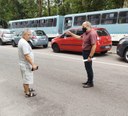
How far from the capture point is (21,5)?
44719 millimetres

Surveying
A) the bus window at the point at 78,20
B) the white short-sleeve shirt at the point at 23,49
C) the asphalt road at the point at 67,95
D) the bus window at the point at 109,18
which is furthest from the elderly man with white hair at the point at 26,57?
the bus window at the point at 78,20

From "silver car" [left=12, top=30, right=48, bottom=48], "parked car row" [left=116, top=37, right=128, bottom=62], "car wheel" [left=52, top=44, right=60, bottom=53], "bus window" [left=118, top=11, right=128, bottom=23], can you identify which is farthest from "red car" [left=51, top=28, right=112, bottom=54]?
"bus window" [left=118, top=11, right=128, bottom=23]

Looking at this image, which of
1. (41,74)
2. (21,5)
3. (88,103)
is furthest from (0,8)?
(88,103)

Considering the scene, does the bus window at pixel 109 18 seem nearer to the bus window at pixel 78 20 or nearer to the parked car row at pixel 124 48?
the bus window at pixel 78 20

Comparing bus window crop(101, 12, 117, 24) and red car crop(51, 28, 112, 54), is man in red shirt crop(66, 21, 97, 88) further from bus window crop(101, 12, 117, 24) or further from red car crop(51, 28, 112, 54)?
bus window crop(101, 12, 117, 24)

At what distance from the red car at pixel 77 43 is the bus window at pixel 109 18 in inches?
225

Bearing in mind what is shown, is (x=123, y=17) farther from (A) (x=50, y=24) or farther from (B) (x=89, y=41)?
(B) (x=89, y=41)

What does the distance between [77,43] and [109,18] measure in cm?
664

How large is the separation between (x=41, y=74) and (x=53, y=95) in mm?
2619

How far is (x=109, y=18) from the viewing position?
63.1 ft

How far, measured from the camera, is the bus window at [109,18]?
18734 millimetres

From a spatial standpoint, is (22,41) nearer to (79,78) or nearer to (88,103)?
(88,103)

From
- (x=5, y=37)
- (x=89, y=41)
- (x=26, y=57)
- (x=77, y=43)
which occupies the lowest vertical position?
(x=5, y=37)

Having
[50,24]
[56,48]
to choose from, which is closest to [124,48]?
[56,48]
